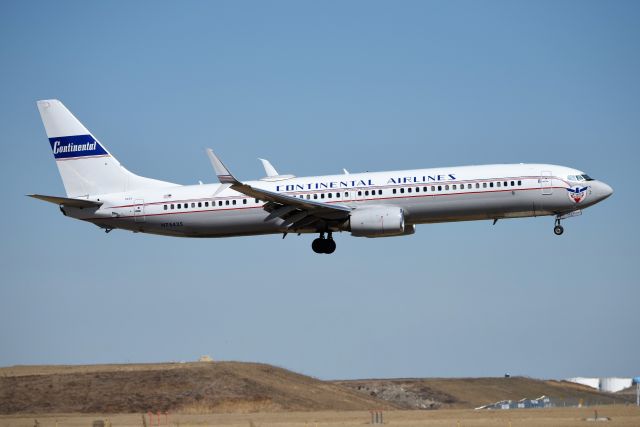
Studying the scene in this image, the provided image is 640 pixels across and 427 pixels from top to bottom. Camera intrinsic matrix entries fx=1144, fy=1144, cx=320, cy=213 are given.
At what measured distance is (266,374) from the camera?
78125 millimetres

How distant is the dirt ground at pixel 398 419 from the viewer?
161 ft

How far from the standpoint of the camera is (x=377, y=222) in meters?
64.1

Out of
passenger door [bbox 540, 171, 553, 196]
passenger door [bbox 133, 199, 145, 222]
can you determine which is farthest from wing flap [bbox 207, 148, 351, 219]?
passenger door [bbox 540, 171, 553, 196]

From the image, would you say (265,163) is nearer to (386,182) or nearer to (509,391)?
(386,182)

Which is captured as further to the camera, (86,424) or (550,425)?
(86,424)

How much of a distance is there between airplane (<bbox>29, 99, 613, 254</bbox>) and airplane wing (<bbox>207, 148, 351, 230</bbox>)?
0.19ft

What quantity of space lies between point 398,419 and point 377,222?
1399 cm

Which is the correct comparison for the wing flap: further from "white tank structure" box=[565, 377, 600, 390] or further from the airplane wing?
"white tank structure" box=[565, 377, 600, 390]

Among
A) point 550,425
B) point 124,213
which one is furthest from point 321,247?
point 550,425

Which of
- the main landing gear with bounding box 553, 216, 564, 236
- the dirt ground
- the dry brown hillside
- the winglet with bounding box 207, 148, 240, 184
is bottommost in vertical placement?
the dirt ground

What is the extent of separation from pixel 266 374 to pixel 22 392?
676 inches

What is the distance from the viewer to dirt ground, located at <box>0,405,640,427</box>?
49000 millimetres

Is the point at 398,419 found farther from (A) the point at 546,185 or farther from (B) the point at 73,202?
(B) the point at 73,202

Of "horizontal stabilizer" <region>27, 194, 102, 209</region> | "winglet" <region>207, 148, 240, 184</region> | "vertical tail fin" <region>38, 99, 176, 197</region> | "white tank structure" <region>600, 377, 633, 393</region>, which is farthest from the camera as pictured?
"white tank structure" <region>600, 377, 633, 393</region>
